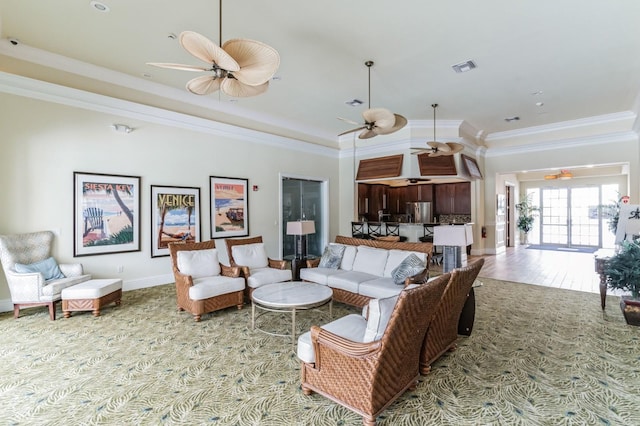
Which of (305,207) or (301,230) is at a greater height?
(305,207)

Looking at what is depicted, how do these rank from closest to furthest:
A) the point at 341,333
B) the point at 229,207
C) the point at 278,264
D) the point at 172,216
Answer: the point at 341,333 < the point at 278,264 < the point at 172,216 < the point at 229,207

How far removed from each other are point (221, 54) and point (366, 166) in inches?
271

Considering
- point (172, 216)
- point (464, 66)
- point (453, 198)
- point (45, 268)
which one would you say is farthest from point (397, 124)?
point (453, 198)

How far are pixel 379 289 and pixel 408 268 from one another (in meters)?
0.48

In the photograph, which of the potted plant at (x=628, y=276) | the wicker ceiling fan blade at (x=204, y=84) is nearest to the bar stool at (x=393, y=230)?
the potted plant at (x=628, y=276)

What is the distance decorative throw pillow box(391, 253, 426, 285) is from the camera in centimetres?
412

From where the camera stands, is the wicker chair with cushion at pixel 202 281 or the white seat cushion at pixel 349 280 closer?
the wicker chair with cushion at pixel 202 281

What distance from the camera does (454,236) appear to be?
156 inches

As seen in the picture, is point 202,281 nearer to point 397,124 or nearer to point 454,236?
point 454,236

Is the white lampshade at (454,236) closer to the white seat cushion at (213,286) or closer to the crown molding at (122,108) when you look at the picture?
the white seat cushion at (213,286)

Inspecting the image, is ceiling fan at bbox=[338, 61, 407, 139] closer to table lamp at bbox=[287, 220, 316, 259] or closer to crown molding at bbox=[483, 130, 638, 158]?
table lamp at bbox=[287, 220, 316, 259]

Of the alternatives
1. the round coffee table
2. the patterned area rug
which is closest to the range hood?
the patterned area rug

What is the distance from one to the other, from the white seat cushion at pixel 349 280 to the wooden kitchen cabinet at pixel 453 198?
6.00 metres

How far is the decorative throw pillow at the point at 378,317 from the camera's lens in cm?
216
